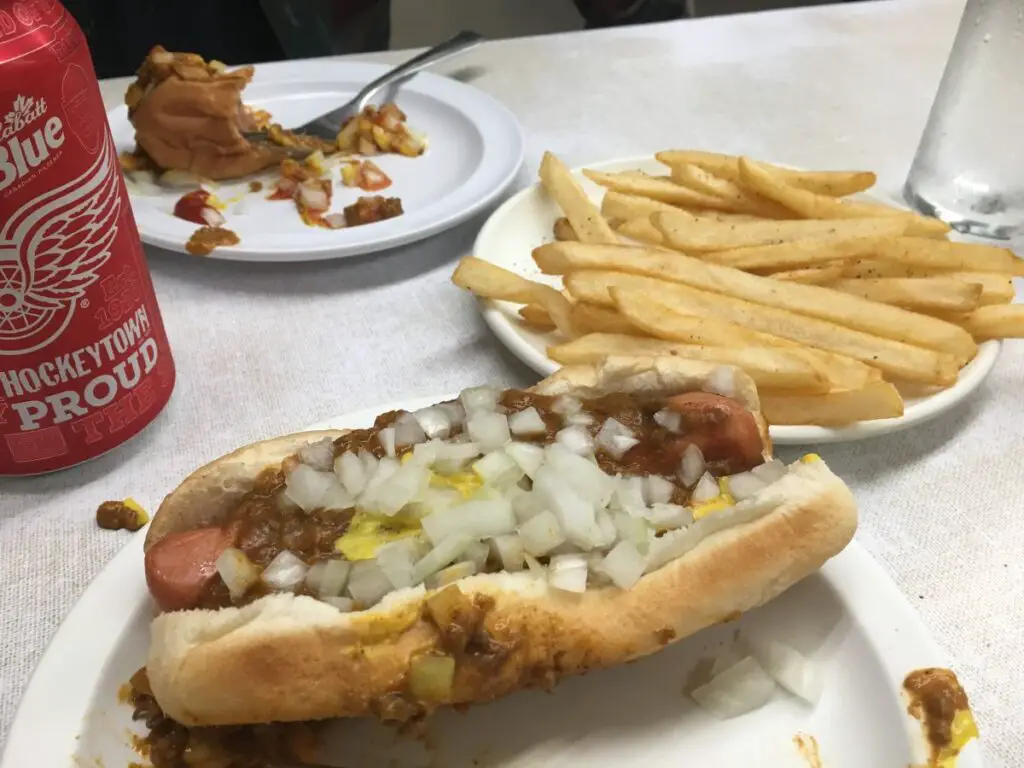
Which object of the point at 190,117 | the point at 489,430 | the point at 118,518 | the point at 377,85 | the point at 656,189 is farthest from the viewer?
the point at 377,85

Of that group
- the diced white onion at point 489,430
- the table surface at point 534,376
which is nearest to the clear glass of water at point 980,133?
the table surface at point 534,376

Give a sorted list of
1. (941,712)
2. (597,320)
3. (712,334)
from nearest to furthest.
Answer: (941,712) → (712,334) → (597,320)

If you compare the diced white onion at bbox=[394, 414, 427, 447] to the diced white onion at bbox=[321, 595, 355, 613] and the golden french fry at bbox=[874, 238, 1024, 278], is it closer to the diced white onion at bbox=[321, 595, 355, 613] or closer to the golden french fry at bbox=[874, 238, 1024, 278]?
the diced white onion at bbox=[321, 595, 355, 613]

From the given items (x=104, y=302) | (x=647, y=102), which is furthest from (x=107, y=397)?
(x=647, y=102)

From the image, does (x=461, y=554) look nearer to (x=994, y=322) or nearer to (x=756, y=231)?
(x=756, y=231)

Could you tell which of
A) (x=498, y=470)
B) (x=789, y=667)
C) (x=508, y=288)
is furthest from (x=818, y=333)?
(x=498, y=470)

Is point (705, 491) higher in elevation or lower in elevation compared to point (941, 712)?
higher
